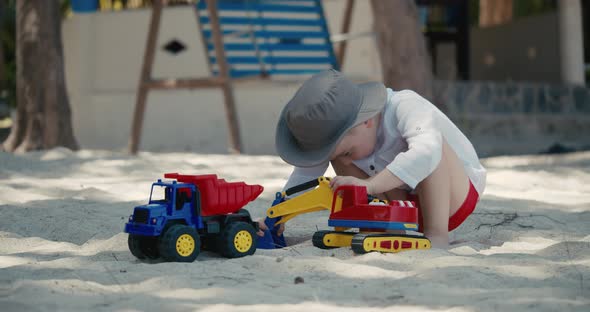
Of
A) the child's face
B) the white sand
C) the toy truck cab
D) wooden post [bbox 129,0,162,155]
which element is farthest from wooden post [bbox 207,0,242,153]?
the toy truck cab

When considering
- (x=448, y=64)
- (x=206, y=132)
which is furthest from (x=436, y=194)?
(x=448, y=64)

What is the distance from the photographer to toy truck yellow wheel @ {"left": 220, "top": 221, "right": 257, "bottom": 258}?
2602 millimetres

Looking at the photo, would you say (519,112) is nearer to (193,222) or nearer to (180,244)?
(193,222)

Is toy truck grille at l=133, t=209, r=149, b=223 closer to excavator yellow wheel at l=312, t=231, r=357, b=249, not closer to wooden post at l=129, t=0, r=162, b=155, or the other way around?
excavator yellow wheel at l=312, t=231, r=357, b=249

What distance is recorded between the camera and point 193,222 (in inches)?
103

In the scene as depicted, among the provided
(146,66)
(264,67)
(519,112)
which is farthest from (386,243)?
(519,112)

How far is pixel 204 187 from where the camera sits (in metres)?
2.59

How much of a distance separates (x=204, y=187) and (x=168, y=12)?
6.92m

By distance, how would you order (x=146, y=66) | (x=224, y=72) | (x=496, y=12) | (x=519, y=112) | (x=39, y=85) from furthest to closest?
(x=496, y=12) < (x=519, y=112) < (x=146, y=66) < (x=39, y=85) < (x=224, y=72)

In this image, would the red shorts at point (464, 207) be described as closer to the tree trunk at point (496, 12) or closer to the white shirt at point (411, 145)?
the white shirt at point (411, 145)

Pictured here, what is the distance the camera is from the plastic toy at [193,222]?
2500mm

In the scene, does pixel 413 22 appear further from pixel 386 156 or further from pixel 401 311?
pixel 401 311

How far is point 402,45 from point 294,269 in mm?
4666

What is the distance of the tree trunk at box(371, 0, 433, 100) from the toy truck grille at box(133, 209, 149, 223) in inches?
175
